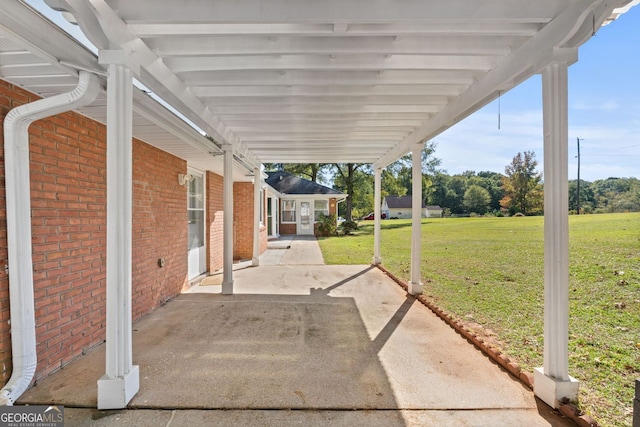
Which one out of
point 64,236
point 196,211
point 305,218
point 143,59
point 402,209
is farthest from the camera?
point 402,209

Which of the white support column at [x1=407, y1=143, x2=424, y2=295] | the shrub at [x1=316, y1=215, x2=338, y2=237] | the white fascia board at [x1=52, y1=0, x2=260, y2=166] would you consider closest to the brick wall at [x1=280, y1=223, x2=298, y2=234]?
the shrub at [x1=316, y1=215, x2=338, y2=237]

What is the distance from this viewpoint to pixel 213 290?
20.0ft

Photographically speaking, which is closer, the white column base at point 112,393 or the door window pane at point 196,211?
the white column base at point 112,393

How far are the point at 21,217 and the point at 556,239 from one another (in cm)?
437

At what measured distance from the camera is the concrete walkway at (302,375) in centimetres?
235

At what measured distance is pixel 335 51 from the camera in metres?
2.76

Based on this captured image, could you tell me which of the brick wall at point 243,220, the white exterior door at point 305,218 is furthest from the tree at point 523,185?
the brick wall at point 243,220

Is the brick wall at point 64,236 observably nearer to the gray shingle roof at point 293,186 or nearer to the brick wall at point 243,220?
the brick wall at point 243,220

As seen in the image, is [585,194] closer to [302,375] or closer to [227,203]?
[227,203]

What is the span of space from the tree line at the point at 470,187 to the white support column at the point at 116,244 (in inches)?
368

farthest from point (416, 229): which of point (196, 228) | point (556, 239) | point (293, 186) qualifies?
point (293, 186)

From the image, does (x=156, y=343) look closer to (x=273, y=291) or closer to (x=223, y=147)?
(x=273, y=291)

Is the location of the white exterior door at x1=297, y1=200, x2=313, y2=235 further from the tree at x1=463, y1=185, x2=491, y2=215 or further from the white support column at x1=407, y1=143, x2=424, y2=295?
the tree at x1=463, y1=185, x2=491, y2=215

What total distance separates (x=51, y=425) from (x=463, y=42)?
4647mm
